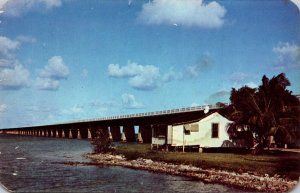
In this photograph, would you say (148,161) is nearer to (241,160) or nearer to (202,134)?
(202,134)

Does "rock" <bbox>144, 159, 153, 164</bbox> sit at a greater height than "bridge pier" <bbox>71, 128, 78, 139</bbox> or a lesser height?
lesser

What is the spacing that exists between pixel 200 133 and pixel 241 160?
510cm

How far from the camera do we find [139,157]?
2595cm

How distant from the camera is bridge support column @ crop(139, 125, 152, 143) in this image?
2906 cm

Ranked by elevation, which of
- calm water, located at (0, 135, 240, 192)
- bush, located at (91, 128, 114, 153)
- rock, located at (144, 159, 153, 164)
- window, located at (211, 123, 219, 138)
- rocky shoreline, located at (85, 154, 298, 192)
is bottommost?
calm water, located at (0, 135, 240, 192)

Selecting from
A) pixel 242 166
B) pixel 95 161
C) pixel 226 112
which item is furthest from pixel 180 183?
pixel 95 161

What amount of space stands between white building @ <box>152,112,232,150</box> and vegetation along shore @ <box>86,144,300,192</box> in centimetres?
113

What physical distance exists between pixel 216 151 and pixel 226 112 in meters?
2.49

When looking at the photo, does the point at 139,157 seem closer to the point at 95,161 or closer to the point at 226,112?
the point at 95,161

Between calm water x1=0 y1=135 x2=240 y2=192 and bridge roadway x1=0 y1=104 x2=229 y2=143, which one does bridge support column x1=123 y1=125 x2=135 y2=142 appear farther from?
calm water x1=0 y1=135 x2=240 y2=192

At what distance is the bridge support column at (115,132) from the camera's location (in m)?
32.0

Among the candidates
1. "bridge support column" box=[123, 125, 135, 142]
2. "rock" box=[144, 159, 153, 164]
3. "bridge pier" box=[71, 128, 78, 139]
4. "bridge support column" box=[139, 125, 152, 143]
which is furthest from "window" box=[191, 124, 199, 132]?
"bridge pier" box=[71, 128, 78, 139]

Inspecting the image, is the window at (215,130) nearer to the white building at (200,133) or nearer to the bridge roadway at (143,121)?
the white building at (200,133)

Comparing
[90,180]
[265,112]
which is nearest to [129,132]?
[265,112]
